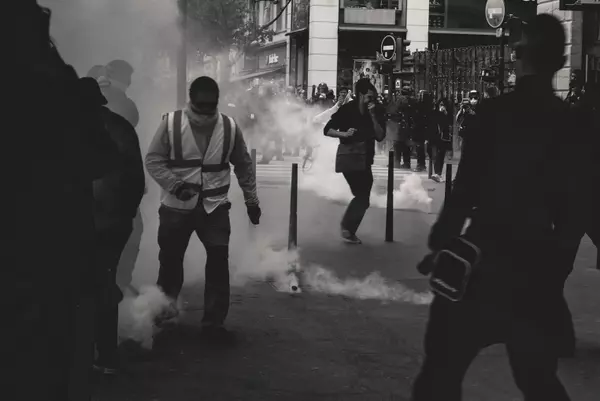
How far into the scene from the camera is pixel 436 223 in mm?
3551

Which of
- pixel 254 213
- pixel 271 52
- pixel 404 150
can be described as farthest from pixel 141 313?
pixel 271 52

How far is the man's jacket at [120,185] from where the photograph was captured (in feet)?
17.9

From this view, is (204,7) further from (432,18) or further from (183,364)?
(183,364)

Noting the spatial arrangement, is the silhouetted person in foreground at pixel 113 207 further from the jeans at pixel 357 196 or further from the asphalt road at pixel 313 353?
the jeans at pixel 357 196

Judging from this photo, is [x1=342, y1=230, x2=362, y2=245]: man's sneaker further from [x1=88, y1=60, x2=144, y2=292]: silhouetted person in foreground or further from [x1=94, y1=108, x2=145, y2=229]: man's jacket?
[x1=94, y1=108, x2=145, y2=229]: man's jacket

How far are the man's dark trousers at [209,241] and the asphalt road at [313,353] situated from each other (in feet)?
0.77

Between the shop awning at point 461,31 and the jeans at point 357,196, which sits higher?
the shop awning at point 461,31

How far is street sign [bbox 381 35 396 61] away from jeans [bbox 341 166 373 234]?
14.4m

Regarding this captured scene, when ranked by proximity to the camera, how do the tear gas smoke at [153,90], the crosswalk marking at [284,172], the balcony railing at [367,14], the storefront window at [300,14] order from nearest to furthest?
the tear gas smoke at [153,90], the crosswalk marking at [284,172], the balcony railing at [367,14], the storefront window at [300,14]

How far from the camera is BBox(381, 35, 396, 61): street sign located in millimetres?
25188

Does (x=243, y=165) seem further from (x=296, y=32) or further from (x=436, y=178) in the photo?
(x=296, y=32)

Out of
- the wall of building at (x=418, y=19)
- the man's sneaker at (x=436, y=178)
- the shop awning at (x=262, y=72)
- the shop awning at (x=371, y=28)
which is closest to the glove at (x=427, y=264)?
the man's sneaker at (x=436, y=178)

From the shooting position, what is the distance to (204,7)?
1367 inches

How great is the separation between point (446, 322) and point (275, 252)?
22.7ft
